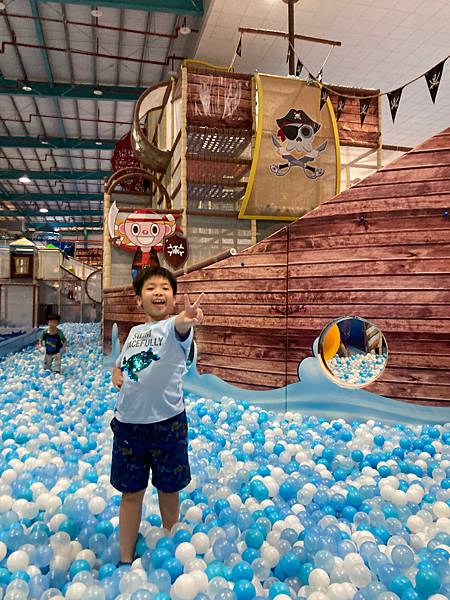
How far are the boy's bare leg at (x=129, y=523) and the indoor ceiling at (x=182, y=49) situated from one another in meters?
7.75

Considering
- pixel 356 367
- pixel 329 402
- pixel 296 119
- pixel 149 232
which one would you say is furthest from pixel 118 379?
pixel 296 119

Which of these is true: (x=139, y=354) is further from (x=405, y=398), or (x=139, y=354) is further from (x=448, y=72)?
(x=448, y=72)

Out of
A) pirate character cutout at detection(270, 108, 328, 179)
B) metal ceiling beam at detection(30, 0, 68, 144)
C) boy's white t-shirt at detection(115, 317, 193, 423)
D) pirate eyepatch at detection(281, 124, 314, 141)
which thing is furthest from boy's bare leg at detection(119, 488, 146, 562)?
metal ceiling beam at detection(30, 0, 68, 144)

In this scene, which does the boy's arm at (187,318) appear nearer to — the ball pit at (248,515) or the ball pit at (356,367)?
the ball pit at (248,515)

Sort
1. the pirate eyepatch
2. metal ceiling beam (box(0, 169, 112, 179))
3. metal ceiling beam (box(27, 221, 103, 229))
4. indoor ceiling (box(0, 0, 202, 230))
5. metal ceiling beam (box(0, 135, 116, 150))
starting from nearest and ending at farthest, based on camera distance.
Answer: the pirate eyepatch < indoor ceiling (box(0, 0, 202, 230)) < metal ceiling beam (box(0, 135, 116, 150)) < metal ceiling beam (box(0, 169, 112, 179)) < metal ceiling beam (box(27, 221, 103, 229))

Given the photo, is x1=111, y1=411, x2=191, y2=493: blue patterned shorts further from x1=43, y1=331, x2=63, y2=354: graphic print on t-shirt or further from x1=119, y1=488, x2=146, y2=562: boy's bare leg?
x1=43, y1=331, x2=63, y2=354: graphic print on t-shirt

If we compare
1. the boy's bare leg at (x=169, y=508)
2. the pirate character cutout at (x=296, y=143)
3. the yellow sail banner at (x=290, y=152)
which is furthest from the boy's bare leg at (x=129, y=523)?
the pirate character cutout at (x=296, y=143)

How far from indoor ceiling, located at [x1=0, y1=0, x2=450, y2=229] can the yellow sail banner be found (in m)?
2.16

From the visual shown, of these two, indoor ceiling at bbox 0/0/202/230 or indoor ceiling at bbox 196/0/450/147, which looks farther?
indoor ceiling at bbox 0/0/202/230

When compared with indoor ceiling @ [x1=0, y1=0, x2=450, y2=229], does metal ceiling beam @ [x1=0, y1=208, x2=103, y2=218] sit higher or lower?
lower

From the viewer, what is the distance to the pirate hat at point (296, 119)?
6.20 m

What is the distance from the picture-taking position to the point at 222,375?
4035mm

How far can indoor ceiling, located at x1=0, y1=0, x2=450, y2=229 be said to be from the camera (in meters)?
7.58

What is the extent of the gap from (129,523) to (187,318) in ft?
2.61
